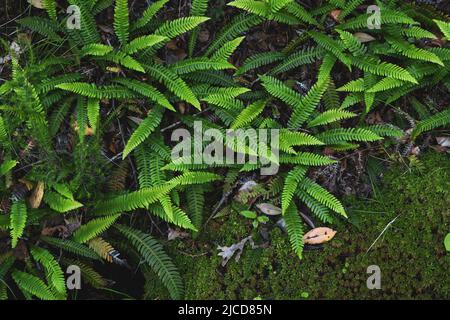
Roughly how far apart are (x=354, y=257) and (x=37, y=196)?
3.04m

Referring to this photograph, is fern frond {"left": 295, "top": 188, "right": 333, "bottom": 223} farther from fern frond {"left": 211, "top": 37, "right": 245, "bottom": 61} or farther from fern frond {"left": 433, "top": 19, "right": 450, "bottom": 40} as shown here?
fern frond {"left": 433, "top": 19, "right": 450, "bottom": 40}

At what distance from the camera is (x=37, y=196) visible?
15.9 feet

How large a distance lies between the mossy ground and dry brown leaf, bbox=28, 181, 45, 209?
134 centimetres

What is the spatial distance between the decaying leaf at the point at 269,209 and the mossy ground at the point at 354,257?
0.18 metres

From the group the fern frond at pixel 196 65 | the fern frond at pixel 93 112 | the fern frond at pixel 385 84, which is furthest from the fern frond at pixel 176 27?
the fern frond at pixel 385 84

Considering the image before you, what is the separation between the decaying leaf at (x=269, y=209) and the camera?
4.99m

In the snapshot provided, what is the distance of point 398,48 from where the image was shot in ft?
17.0

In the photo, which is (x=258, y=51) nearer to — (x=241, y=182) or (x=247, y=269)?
(x=241, y=182)

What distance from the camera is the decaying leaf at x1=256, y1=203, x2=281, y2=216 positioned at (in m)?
4.99

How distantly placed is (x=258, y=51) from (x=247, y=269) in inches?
94.7

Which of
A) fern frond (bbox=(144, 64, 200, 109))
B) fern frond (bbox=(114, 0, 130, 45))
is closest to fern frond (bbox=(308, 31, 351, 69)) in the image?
fern frond (bbox=(144, 64, 200, 109))

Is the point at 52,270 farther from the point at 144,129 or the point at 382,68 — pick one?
the point at 382,68
